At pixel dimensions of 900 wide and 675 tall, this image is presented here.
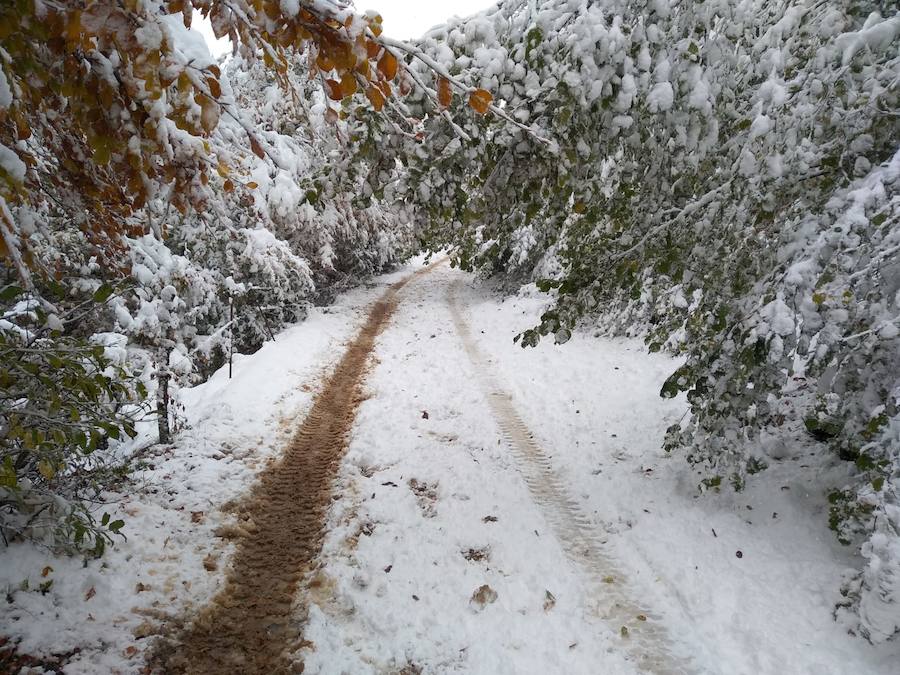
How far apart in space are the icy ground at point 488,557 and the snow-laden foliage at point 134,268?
2.02 feet

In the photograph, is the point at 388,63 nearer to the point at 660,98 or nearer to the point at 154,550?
the point at 660,98

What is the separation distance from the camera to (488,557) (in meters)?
4.87

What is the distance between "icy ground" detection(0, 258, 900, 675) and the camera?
147 inches

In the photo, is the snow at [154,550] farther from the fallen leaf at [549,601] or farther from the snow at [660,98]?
the snow at [660,98]

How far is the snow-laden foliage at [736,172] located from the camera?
3504mm

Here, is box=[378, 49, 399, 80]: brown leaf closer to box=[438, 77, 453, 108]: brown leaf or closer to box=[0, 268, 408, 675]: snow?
box=[438, 77, 453, 108]: brown leaf

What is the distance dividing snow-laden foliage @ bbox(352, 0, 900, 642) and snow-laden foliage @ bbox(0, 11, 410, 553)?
4.54 feet

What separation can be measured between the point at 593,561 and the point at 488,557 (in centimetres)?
102

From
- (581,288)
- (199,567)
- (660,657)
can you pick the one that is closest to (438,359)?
(581,288)

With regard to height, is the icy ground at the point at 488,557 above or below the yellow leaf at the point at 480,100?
below

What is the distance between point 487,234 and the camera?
4.94m

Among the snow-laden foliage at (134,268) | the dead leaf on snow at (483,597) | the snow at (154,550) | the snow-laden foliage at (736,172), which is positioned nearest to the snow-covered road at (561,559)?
the dead leaf on snow at (483,597)

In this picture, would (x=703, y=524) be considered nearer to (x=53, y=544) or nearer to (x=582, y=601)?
(x=582, y=601)

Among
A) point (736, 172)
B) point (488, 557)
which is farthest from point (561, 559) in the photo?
point (736, 172)
